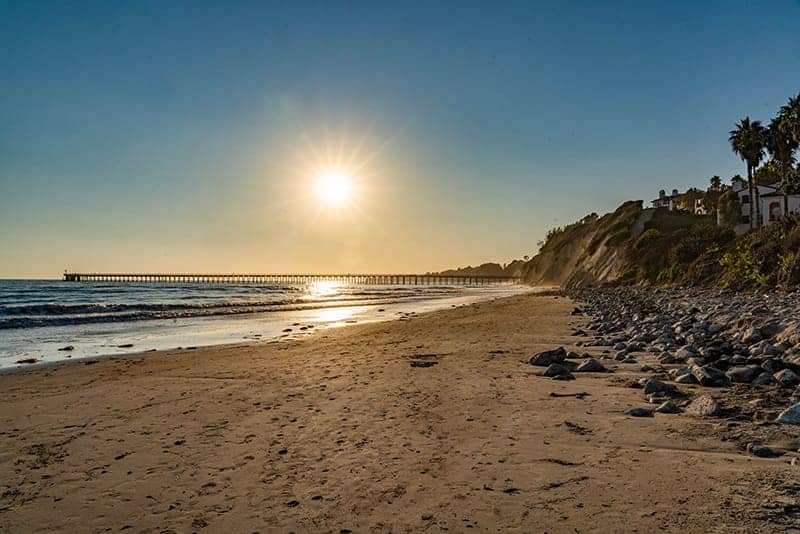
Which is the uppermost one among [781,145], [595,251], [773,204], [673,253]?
[781,145]

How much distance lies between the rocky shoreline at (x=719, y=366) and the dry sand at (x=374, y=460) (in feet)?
1.21

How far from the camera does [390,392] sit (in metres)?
7.52

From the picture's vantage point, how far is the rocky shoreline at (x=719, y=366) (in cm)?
501

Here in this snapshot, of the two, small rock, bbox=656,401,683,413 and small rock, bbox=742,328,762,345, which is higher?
small rock, bbox=742,328,762,345

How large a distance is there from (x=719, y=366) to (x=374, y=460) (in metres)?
5.87

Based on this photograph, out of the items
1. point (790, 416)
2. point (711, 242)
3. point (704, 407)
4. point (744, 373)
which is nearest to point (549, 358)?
point (744, 373)

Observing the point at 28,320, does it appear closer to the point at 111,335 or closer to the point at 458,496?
the point at 111,335

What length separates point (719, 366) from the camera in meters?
7.64

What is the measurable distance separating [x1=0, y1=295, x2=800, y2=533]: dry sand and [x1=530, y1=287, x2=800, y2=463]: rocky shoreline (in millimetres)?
368

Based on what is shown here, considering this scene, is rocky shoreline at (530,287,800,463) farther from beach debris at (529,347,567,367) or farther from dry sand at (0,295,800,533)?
dry sand at (0,295,800,533)

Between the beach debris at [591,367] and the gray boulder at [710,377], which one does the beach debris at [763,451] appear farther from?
the beach debris at [591,367]

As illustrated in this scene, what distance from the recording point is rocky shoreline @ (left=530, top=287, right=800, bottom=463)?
197 inches

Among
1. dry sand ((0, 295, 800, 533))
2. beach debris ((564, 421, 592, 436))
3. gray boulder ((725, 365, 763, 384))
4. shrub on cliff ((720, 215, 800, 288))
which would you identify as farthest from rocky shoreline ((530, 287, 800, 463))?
shrub on cliff ((720, 215, 800, 288))

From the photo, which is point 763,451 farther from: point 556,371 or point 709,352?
point 709,352
